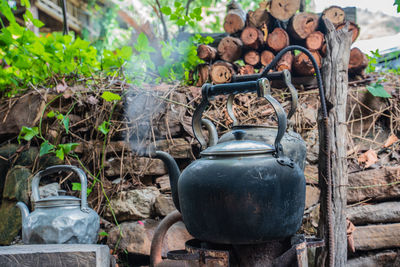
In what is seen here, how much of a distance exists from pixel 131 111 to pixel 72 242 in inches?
48.8

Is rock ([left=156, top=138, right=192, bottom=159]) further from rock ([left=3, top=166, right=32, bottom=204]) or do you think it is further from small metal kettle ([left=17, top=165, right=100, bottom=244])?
rock ([left=3, top=166, right=32, bottom=204])

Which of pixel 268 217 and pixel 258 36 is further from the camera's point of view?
pixel 258 36

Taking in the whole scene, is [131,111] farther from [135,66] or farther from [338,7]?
[338,7]

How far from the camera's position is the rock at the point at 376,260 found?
2.27 metres

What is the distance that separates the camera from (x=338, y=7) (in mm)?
3131

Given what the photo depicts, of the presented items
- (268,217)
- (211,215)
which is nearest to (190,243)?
(211,215)

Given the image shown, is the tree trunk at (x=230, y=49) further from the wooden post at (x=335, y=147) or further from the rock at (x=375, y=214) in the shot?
the rock at (x=375, y=214)

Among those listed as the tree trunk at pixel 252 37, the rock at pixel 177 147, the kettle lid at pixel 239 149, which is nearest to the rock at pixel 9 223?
the rock at pixel 177 147

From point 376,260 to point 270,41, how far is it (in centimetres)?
207

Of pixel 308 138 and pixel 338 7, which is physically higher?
pixel 338 7

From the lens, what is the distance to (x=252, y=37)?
3.24m

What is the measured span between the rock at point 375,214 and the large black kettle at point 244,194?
1.21 m

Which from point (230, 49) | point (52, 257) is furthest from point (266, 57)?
point (52, 257)

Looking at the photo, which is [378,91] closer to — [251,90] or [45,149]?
[251,90]
